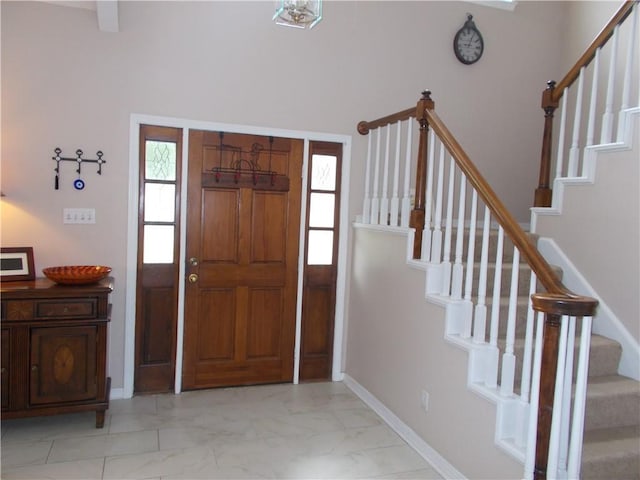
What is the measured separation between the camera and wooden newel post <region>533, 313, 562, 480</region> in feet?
6.10

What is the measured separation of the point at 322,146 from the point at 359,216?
2.13 feet

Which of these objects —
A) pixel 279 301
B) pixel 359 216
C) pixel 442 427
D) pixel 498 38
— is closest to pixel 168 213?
pixel 279 301

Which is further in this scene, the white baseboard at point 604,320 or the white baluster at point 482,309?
the white baseboard at point 604,320

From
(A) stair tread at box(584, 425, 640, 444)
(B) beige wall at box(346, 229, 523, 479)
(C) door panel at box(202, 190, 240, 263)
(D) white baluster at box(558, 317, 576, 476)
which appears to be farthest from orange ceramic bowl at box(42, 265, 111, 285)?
(A) stair tread at box(584, 425, 640, 444)

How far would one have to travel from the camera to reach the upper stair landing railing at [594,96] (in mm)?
2967

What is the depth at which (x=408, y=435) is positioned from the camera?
10.2 feet

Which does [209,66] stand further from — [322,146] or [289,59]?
[322,146]

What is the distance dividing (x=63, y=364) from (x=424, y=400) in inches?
88.0

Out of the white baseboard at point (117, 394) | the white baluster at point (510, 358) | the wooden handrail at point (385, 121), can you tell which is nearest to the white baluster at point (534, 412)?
the white baluster at point (510, 358)

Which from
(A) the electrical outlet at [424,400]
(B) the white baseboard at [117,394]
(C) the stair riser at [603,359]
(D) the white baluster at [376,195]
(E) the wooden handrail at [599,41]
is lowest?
(B) the white baseboard at [117,394]

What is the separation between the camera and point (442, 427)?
277cm

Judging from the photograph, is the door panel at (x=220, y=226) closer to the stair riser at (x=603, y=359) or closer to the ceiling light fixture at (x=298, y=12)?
the ceiling light fixture at (x=298, y=12)

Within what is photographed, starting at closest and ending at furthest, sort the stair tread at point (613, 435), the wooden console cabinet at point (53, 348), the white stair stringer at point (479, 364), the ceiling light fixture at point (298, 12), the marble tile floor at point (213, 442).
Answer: the ceiling light fixture at point (298, 12) → the white stair stringer at point (479, 364) → the stair tread at point (613, 435) → the marble tile floor at point (213, 442) → the wooden console cabinet at point (53, 348)

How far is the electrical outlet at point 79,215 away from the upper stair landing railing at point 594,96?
128 inches
